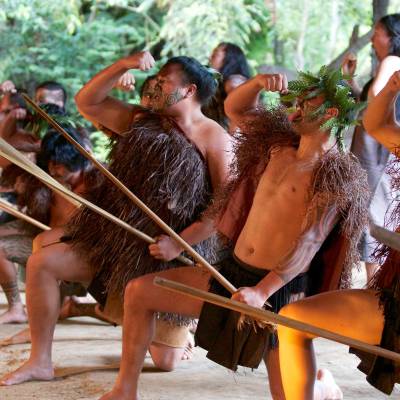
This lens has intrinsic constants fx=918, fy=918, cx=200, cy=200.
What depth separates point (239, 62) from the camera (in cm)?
541

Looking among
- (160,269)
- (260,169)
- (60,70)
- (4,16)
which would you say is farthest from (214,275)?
(60,70)

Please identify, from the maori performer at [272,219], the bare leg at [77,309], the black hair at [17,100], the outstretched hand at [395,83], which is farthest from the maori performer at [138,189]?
the black hair at [17,100]

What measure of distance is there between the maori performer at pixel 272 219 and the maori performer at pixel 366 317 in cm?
21

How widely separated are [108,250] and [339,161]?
1.15m

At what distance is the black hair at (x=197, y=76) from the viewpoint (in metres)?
3.72

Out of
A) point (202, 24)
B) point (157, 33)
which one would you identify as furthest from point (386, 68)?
point (157, 33)

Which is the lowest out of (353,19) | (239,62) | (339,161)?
(339,161)

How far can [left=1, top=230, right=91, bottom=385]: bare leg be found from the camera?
3.68m

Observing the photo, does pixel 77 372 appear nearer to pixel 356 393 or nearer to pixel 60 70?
pixel 356 393

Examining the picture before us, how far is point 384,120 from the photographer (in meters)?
2.75

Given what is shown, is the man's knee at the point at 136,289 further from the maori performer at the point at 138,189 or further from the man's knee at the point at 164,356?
the man's knee at the point at 164,356

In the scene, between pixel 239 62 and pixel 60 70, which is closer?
pixel 239 62

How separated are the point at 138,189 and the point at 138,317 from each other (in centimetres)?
54

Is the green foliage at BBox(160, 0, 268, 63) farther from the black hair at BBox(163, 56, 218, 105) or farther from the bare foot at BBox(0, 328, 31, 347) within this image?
the black hair at BBox(163, 56, 218, 105)
